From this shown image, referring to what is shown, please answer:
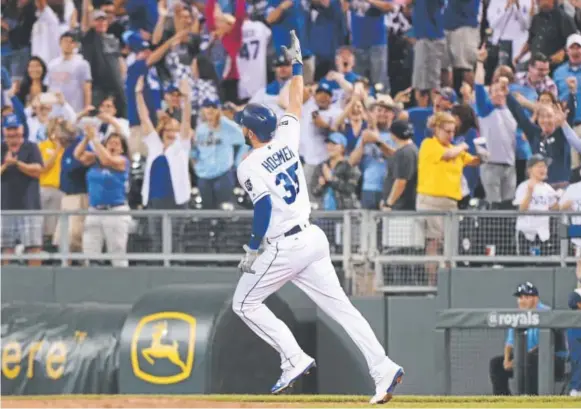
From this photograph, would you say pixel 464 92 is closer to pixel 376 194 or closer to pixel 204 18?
pixel 376 194

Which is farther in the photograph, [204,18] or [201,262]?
[204,18]

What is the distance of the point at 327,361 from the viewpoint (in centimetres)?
1523

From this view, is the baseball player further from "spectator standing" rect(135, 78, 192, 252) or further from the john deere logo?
"spectator standing" rect(135, 78, 192, 252)

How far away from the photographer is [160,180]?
15.9 metres

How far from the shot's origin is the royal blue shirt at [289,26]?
16.3m

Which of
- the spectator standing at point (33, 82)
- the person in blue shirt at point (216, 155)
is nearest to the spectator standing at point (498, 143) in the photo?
the person in blue shirt at point (216, 155)

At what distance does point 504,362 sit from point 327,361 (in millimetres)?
2073

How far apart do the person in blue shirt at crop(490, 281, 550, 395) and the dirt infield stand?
238 cm

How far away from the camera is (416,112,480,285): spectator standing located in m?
14.6

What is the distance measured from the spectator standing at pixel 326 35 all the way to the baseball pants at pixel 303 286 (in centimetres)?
617

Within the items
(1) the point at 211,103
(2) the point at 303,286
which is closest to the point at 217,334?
(1) the point at 211,103

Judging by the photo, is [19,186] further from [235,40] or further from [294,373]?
[294,373]

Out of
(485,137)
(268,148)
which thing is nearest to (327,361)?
(485,137)

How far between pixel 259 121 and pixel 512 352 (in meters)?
5.12
